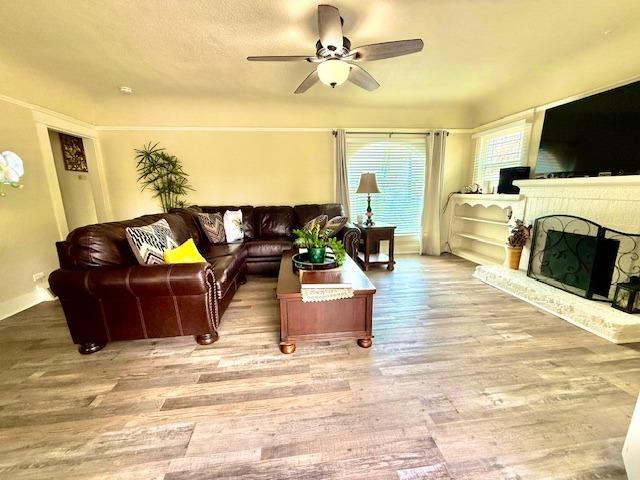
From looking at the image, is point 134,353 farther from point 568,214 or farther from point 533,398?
point 568,214

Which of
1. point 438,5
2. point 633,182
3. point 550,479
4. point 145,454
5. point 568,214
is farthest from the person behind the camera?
point 568,214

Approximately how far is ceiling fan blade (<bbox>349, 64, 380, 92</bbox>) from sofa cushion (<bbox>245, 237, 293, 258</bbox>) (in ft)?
6.84

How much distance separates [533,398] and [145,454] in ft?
6.83

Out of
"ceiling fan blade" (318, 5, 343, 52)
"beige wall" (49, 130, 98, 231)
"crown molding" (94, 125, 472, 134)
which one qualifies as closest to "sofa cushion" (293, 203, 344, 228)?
"crown molding" (94, 125, 472, 134)

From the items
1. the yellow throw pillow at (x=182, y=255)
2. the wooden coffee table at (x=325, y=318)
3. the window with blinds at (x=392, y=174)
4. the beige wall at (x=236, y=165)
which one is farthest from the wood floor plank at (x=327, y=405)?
the window with blinds at (x=392, y=174)

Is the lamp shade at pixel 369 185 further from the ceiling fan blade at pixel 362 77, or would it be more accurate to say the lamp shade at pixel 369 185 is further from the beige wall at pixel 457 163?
the beige wall at pixel 457 163

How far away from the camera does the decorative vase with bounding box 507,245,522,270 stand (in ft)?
10.6

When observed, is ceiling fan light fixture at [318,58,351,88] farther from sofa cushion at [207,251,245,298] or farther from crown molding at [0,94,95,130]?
crown molding at [0,94,95,130]

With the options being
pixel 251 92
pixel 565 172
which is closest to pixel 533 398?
pixel 565 172

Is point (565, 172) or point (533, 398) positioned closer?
point (533, 398)

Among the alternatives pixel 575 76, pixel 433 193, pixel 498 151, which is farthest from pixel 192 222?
pixel 575 76

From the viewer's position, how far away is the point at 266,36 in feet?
7.59

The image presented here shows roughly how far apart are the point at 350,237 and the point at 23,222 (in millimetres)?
3765

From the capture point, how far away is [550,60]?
285cm
